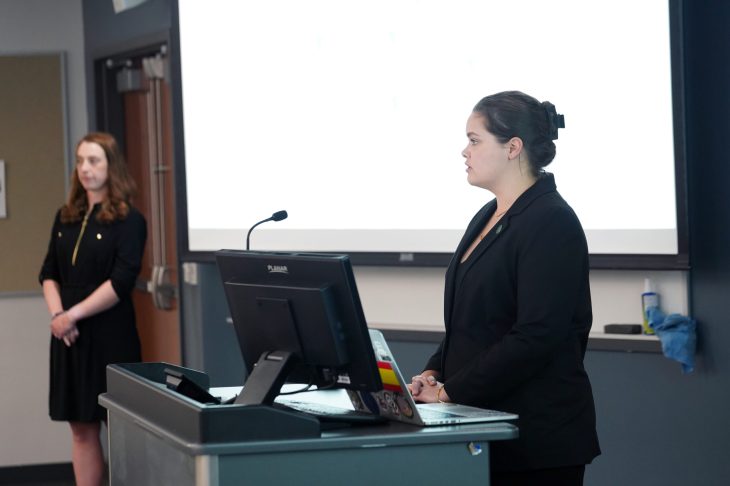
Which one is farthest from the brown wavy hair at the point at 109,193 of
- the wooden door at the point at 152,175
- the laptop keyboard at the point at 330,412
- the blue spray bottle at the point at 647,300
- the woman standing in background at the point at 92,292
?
the laptop keyboard at the point at 330,412

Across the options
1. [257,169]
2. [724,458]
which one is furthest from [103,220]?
[724,458]

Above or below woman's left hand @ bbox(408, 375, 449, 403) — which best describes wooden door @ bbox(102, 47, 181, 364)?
above

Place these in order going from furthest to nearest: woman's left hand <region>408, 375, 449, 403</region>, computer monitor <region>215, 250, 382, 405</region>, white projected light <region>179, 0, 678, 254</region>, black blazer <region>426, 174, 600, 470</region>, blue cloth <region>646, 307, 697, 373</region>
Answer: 1. white projected light <region>179, 0, 678, 254</region>
2. blue cloth <region>646, 307, 697, 373</region>
3. woman's left hand <region>408, 375, 449, 403</region>
4. black blazer <region>426, 174, 600, 470</region>
5. computer monitor <region>215, 250, 382, 405</region>

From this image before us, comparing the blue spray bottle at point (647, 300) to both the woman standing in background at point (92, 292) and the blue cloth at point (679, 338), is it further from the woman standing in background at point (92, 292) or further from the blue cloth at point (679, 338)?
the woman standing in background at point (92, 292)

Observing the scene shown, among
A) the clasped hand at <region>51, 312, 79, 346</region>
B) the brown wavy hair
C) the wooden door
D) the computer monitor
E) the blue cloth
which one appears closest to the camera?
the computer monitor

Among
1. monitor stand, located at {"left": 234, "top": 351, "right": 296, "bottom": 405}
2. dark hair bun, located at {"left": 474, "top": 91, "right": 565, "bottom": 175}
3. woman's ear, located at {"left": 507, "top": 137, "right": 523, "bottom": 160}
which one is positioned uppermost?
dark hair bun, located at {"left": 474, "top": 91, "right": 565, "bottom": 175}

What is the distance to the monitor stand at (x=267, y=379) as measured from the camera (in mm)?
2227

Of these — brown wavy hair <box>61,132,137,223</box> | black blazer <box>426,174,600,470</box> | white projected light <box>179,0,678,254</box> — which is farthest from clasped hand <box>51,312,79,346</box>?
black blazer <box>426,174,600,470</box>

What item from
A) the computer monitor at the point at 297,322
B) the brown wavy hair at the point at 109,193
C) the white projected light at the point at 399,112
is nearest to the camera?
the computer monitor at the point at 297,322

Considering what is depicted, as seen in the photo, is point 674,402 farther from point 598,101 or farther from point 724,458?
point 598,101

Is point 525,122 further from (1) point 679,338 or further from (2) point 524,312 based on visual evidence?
(1) point 679,338

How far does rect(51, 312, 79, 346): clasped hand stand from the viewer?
433 centimetres

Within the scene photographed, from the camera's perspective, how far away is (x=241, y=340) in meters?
2.43

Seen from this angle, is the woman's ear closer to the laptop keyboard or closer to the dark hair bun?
the dark hair bun
